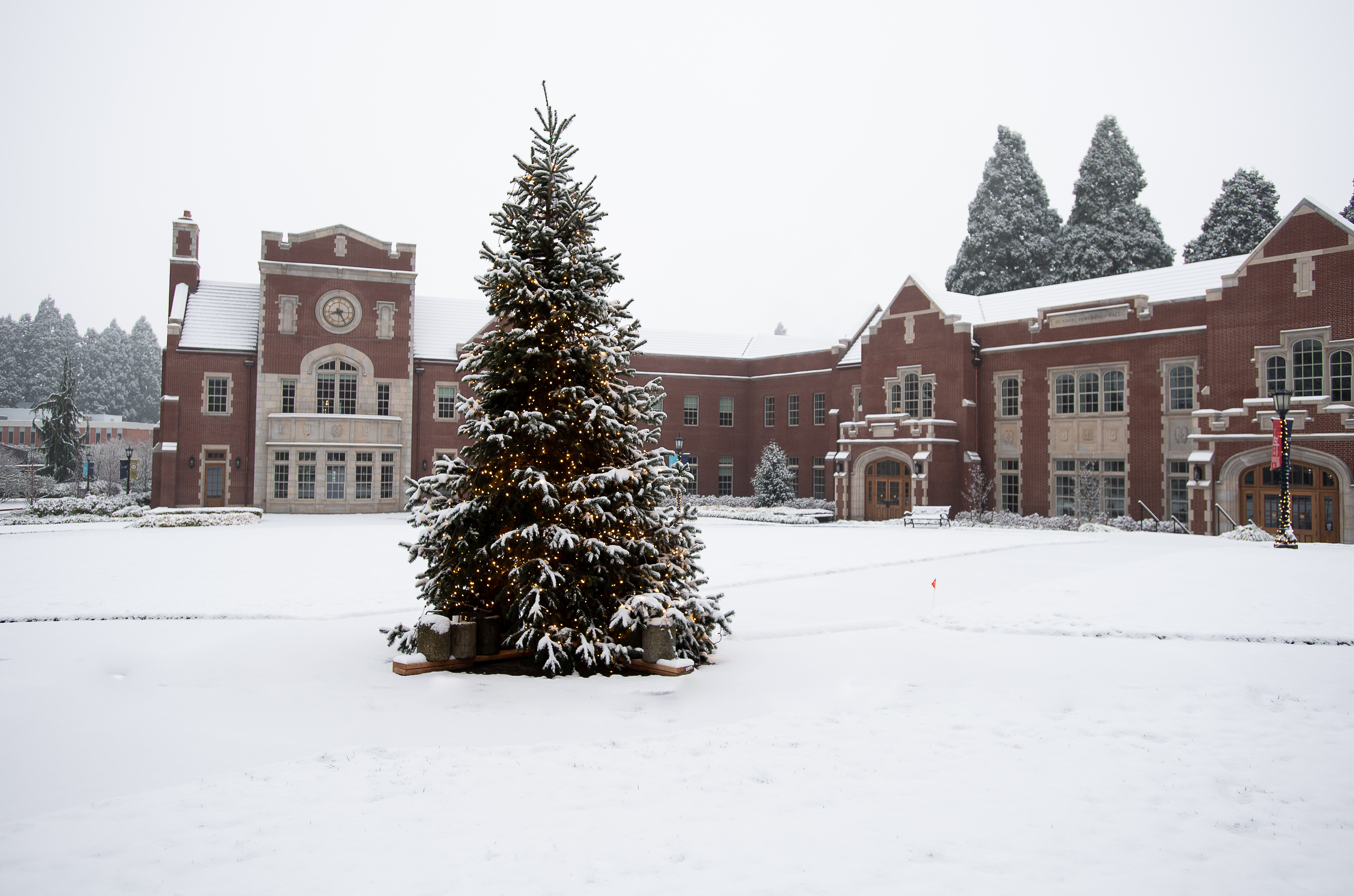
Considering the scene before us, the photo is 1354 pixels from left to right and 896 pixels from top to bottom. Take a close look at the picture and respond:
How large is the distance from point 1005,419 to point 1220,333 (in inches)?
339

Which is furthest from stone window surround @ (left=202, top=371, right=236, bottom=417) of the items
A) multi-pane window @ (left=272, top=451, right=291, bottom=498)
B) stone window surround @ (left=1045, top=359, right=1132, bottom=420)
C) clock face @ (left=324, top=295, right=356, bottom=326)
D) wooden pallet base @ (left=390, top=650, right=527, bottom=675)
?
stone window surround @ (left=1045, top=359, right=1132, bottom=420)

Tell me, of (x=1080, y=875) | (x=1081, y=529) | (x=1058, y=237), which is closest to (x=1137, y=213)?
(x=1058, y=237)

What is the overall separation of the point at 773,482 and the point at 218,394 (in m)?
25.4

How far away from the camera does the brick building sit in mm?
26516

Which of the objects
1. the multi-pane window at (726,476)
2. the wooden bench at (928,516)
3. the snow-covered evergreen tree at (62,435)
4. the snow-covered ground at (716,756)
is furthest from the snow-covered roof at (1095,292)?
the snow-covered evergreen tree at (62,435)

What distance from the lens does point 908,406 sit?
121 feet

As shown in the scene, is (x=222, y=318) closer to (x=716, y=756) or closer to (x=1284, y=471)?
(x=716, y=756)

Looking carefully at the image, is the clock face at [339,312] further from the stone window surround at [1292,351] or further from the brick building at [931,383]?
the stone window surround at [1292,351]

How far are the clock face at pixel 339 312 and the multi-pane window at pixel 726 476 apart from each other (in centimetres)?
2104

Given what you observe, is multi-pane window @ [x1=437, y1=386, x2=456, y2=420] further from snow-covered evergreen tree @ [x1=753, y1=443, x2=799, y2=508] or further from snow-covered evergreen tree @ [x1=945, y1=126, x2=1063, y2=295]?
snow-covered evergreen tree @ [x1=945, y1=126, x2=1063, y2=295]

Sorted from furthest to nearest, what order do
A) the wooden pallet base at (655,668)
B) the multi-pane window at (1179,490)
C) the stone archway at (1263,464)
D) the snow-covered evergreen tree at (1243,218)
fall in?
the snow-covered evergreen tree at (1243,218), the multi-pane window at (1179,490), the stone archway at (1263,464), the wooden pallet base at (655,668)

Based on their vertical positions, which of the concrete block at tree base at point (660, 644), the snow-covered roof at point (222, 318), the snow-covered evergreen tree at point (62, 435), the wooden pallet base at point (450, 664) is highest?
the snow-covered roof at point (222, 318)

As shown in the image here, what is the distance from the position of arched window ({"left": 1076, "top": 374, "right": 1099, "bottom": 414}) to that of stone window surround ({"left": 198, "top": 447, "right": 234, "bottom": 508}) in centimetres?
3558

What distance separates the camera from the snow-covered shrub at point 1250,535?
77.3 ft
